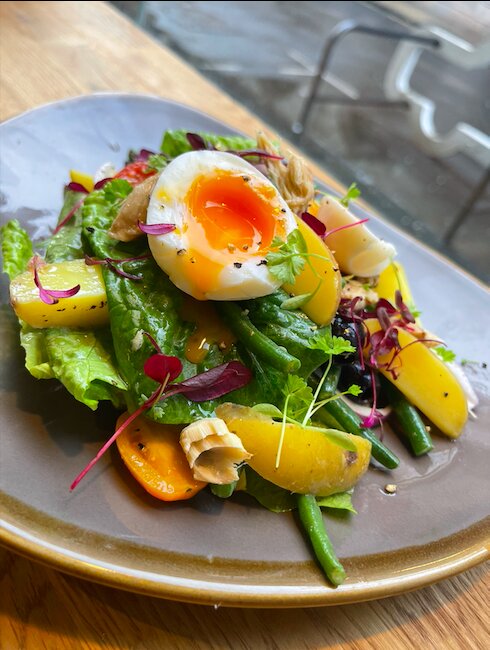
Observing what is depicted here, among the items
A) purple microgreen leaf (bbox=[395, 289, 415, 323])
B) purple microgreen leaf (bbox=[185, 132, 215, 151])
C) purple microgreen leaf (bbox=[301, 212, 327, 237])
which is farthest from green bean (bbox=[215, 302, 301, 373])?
purple microgreen leaf (bbox=[185, 132, 215, 151])

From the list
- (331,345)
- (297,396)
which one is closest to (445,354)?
(331,345)

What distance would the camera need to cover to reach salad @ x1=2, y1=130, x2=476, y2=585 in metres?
1.45

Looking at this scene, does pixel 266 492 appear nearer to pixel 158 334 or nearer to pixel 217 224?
pixel 158 334

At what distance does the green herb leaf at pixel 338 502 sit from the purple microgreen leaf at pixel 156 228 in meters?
0.82

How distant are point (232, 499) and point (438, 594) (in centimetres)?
62

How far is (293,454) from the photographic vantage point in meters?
1.47

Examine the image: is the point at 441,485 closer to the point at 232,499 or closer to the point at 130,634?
the point at 232,499

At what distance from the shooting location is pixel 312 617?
4.66 feet

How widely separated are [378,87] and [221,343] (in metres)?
4.91

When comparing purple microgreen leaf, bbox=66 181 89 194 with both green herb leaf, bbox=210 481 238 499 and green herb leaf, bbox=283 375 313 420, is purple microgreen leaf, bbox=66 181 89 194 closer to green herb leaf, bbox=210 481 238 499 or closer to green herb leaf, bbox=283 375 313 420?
green herb leaf, bbox=283 375 313 420

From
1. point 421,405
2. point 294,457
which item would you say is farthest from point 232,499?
point 421,405

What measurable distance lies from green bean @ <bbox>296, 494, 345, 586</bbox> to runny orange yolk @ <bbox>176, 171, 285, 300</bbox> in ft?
2.01

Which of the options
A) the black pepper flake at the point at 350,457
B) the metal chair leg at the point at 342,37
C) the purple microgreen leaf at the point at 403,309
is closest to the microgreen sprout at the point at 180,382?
the black pepper flake at the point at 350,457

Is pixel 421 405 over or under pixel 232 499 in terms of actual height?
over
